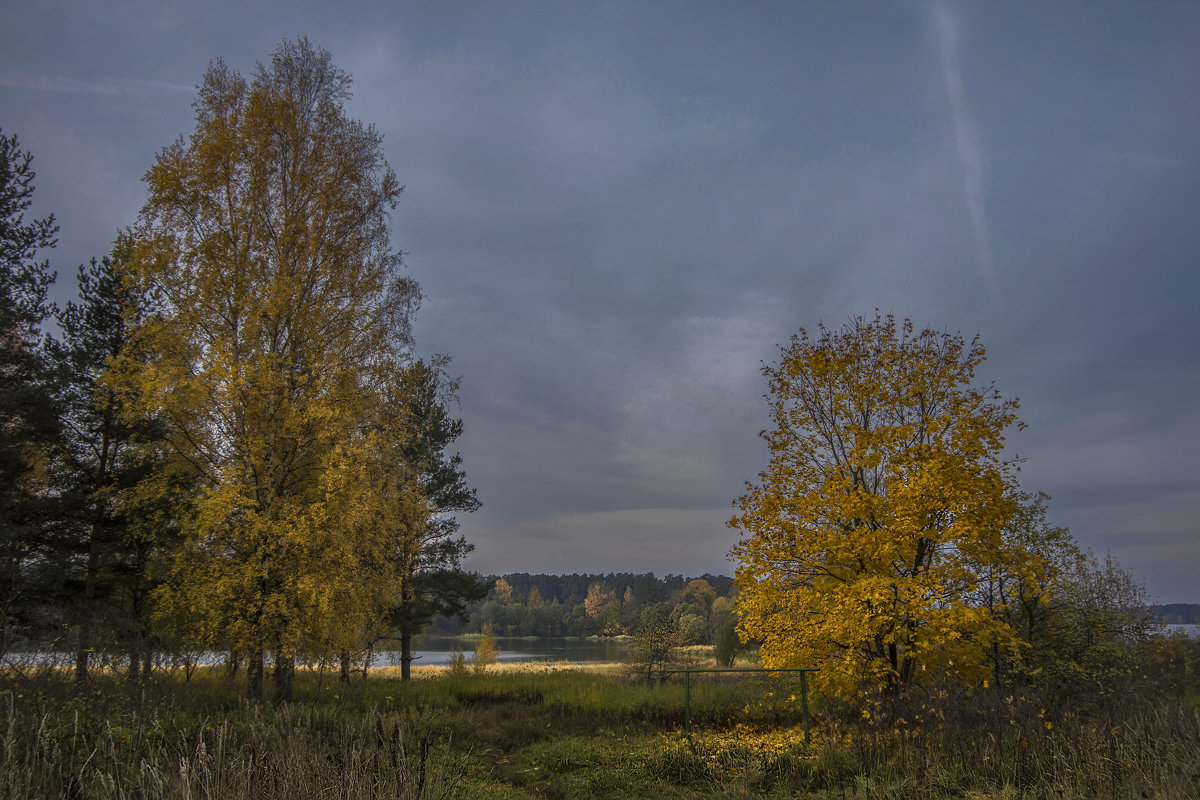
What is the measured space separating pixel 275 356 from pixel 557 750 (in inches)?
342

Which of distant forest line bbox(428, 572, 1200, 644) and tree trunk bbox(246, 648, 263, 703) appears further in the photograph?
distant forest line bbox(428, 572, 1200, 644)

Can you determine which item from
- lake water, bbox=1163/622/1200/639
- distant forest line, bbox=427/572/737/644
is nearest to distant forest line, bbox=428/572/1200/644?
distant forest line, bbox=427/572/737/644

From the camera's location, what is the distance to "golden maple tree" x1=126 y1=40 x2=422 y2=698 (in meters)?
10.8

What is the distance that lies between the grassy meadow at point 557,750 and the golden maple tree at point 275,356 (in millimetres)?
1894

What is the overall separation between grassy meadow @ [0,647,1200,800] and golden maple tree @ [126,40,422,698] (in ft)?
6.21

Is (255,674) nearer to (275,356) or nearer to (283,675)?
(283,675)

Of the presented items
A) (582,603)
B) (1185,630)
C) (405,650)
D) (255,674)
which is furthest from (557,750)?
(582,603)

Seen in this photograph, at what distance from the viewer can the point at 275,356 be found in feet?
38.4

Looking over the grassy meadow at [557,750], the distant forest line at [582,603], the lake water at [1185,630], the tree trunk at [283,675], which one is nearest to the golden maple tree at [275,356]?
the tree trunk at [283,675]

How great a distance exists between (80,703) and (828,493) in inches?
428

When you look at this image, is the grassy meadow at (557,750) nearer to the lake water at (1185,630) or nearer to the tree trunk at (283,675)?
the tree trunk at (283,675)

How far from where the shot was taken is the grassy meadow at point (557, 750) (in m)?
4.56

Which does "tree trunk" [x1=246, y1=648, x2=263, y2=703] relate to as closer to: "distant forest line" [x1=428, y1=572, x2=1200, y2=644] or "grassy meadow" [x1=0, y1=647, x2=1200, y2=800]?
"grassy meadow" [x1=0, y1=647, x2=1200, y2=800]

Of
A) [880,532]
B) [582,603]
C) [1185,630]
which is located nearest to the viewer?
[880,532]
